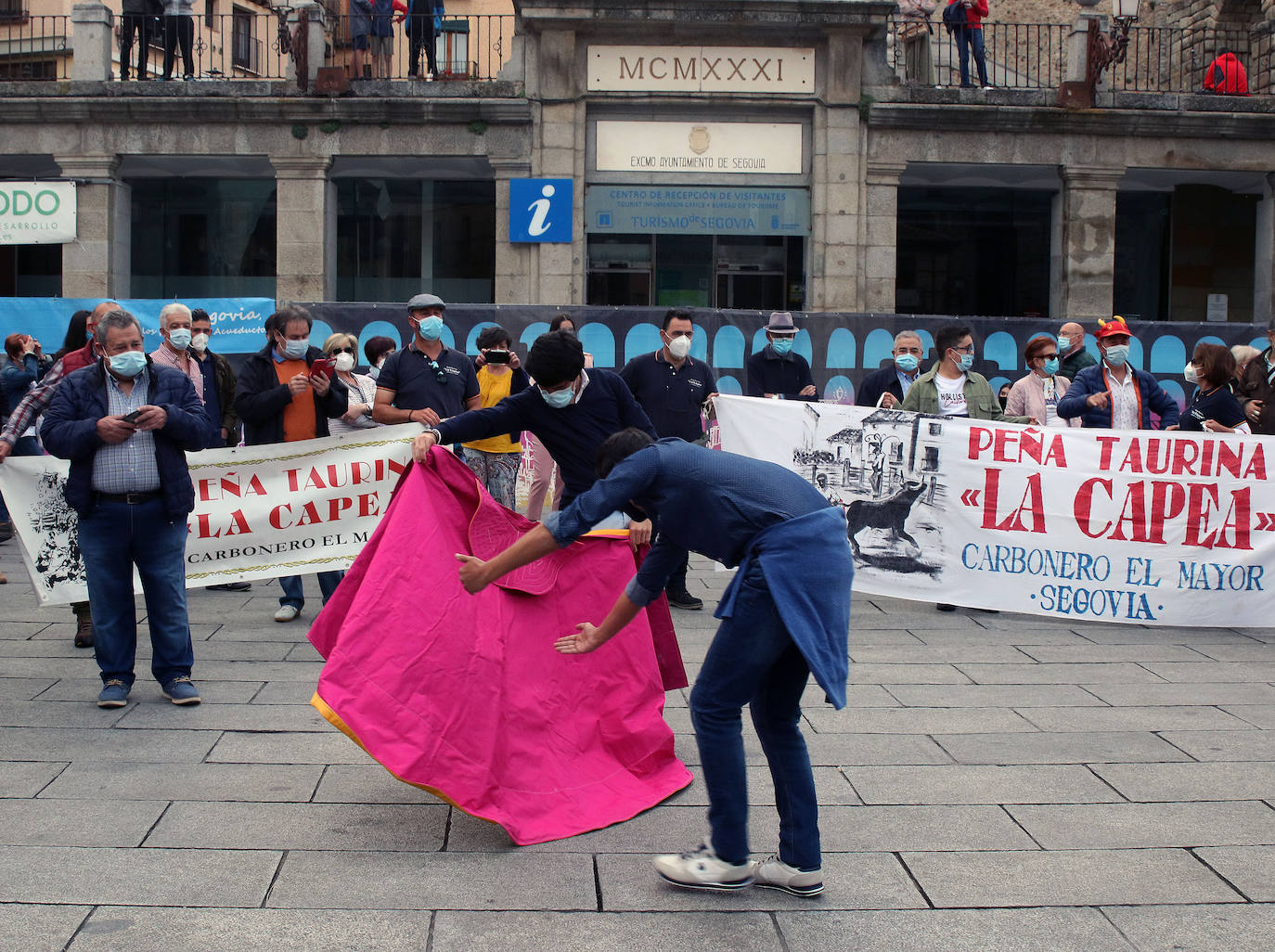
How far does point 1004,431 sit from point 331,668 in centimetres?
558

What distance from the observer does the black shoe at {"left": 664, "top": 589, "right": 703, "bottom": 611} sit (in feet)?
28.7

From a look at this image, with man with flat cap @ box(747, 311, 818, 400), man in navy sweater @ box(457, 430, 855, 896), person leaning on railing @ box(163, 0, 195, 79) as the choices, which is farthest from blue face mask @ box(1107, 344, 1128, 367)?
person leaning on railing @ box(163, 0, 195, 79)

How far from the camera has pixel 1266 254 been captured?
65.9 ft

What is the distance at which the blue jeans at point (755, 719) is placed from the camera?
3.92 metres

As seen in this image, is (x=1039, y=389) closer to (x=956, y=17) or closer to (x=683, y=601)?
(x=683, y=601)

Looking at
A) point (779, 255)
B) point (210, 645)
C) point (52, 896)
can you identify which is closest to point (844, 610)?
point (52, 896)

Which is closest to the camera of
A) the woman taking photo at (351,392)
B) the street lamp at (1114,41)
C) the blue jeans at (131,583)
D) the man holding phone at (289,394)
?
the blue jeans at (131,583)

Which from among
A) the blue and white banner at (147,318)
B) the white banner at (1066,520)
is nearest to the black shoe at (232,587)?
the white banner at (1066,520)

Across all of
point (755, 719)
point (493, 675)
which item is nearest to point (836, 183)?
point (493, 675)

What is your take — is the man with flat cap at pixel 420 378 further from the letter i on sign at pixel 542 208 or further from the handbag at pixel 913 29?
the handbag at pixel 913 29

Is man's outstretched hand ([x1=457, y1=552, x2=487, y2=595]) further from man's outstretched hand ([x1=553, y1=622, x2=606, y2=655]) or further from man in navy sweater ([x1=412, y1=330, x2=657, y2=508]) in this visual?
man in navy sweater ([x1=412, y1=330, x2=657, y2=508])

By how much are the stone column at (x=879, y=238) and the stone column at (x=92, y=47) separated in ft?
38.1

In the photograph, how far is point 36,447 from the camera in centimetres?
1065

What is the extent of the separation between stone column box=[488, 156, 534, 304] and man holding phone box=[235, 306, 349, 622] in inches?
416
